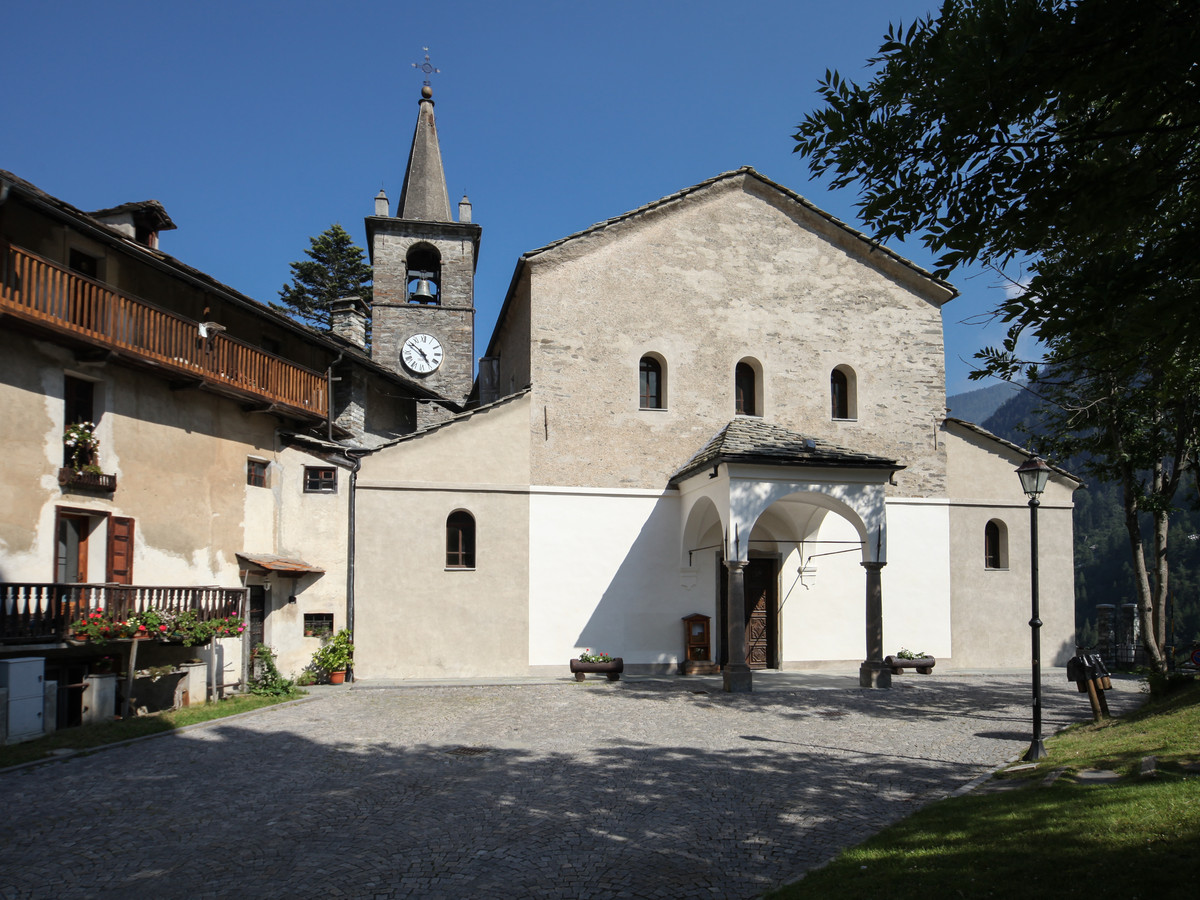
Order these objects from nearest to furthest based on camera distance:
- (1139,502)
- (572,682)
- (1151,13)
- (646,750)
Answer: (1151,13) → (646,750) → (1139,502) → (572,682)

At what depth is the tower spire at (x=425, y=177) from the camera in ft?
106

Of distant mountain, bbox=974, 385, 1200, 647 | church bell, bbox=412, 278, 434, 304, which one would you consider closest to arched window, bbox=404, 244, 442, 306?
church bell, bbox=412, 278, 434, 304

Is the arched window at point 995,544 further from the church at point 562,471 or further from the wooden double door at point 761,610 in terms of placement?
the wooden double door at point 761,610

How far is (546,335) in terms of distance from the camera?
65.5ft

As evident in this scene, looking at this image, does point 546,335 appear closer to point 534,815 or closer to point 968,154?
point 534,815

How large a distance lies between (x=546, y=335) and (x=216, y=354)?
23.0 ft

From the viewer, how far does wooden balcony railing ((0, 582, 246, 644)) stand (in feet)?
40.0

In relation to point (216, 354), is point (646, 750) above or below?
below

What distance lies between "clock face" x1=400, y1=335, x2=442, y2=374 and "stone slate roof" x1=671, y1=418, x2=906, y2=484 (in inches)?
549

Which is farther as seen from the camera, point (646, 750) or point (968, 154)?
point (646, 750)

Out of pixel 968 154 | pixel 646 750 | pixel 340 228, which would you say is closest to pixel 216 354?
pixel 646 750

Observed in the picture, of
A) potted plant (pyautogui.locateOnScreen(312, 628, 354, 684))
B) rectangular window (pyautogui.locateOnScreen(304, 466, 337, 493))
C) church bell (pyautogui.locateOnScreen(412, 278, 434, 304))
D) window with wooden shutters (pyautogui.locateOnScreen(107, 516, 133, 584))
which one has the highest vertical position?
church bell (pyautogui.locateOnScreen(412, 278, 434, 304))

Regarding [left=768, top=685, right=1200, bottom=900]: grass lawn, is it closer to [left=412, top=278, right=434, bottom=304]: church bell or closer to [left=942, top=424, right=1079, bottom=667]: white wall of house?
[left=942, top=424, right=1079, bottom=667]: white wall of house

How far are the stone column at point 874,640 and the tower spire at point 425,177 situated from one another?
2120 centimetres
